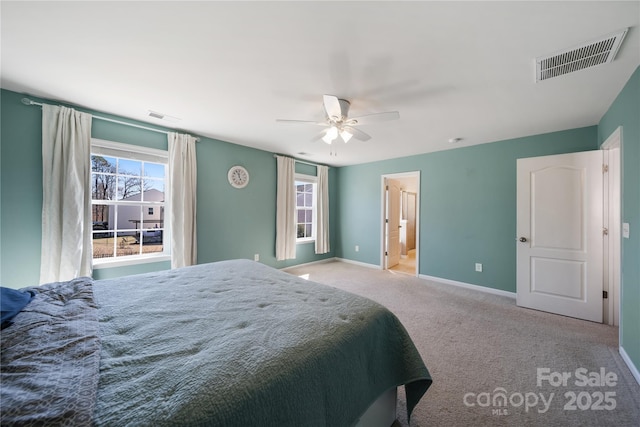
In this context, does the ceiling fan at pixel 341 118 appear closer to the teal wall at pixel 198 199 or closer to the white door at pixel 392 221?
the teal wall at pixel 198 199

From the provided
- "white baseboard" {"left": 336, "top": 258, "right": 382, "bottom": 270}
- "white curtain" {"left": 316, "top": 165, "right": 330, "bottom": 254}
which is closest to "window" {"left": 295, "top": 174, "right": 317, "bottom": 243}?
"white curtain" {"left": 316, "top": 165, "right": 330, "bottom": 254}

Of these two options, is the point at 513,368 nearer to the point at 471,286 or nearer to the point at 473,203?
the point at 471,286

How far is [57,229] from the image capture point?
244cm

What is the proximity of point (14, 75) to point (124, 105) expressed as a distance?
74 centimetres

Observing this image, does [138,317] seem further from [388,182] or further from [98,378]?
[388,182]

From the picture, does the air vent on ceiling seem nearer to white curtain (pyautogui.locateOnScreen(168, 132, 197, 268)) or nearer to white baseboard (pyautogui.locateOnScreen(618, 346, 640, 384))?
white baseboard (pyautogui.locateOnScreen(618, 346, 640, 384))

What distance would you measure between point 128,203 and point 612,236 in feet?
19.0

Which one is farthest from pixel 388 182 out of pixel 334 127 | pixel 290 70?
pixel 290 70

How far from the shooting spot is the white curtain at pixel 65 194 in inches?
94.3

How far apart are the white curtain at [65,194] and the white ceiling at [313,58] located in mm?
274

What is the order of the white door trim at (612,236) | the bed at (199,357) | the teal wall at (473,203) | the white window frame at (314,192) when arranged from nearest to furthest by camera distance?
the bed at (199,357) < the white door trim at (612,236) < the teal wall at (473,203) < the white window frame at (314,192)

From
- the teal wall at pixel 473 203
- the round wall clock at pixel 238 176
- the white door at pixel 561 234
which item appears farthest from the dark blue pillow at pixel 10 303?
the teal wall at pixel 473 203

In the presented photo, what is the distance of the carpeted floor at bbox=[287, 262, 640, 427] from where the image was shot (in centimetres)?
150

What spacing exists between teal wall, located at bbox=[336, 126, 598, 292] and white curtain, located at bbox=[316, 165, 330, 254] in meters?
1.21
